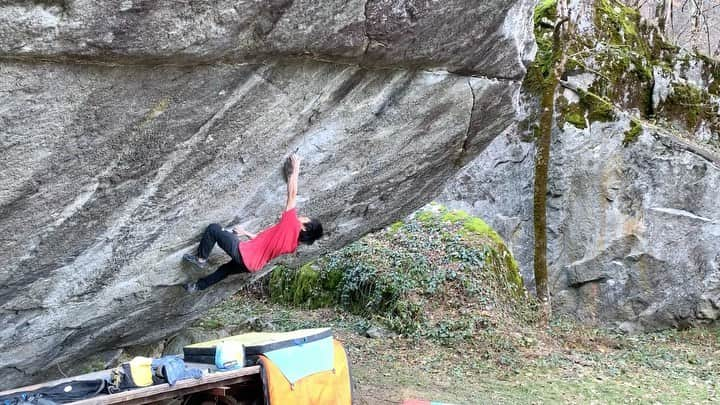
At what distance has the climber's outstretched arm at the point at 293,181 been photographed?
6848mm

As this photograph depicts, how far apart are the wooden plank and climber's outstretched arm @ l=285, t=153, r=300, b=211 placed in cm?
170

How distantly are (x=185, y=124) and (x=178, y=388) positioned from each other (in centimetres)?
227

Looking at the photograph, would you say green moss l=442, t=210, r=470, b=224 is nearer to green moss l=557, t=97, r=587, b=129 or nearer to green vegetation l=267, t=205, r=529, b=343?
green vegetation l=267, t=205, r=529, b=343

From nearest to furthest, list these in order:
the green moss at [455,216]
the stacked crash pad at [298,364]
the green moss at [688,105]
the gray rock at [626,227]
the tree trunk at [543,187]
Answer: the stacked crash pad at [298,364], the tree trunk at [543,187], the gray rock at [626,227], the green moss at [455,216], the green moss at [688,105]

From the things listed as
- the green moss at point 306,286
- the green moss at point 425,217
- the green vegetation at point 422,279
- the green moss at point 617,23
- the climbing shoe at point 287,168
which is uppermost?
the green moss at point 617,23

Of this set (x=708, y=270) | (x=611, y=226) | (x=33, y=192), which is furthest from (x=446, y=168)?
(x=708, y=270)

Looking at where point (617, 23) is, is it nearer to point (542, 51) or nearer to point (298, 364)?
point (542, 51)

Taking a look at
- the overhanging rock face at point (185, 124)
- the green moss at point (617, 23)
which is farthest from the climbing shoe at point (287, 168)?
the green moss at point (617, 23)

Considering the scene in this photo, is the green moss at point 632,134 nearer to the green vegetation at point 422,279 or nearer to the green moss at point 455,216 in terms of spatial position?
the green vegetation at point 422,279

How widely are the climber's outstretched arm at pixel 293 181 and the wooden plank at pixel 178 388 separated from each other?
170 cm

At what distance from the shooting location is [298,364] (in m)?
6.40

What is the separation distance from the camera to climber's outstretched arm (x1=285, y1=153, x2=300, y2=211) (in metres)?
6.85

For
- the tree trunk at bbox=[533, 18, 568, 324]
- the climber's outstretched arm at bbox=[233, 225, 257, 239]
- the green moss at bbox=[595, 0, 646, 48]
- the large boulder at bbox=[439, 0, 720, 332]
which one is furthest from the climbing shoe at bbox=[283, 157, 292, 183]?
the green moss at bbox=[595, 0, 646, 48]

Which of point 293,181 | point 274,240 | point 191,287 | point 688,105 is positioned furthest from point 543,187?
point 191,287
